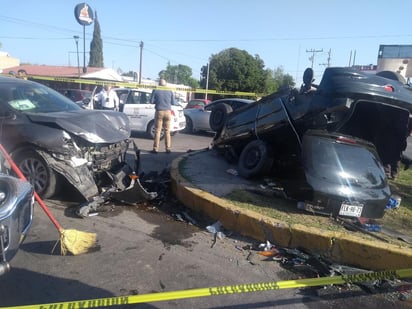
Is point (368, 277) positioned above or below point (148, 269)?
above

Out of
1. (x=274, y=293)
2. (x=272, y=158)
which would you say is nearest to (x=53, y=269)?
(x=274, y=293)

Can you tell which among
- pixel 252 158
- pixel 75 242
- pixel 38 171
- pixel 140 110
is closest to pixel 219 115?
pixel 252 158

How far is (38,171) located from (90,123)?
39.1 inches

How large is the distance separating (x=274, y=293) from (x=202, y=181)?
9.58 ft

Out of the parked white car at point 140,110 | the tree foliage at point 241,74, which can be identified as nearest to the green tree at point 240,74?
the tree foliage at point 241,74

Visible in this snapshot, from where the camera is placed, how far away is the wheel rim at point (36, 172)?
5.01 metres

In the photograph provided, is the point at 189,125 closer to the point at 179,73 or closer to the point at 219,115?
the point at 219,115

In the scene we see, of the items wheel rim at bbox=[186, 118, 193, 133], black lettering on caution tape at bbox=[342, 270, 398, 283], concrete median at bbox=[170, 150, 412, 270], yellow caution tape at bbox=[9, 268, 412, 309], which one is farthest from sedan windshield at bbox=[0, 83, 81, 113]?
wheel rim at bbox=[186, 118, 193, 133]

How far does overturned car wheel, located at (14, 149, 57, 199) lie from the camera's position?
16.3 ft

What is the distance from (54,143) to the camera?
4.94 metres

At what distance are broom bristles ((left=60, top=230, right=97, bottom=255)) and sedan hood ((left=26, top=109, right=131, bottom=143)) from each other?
182 cm

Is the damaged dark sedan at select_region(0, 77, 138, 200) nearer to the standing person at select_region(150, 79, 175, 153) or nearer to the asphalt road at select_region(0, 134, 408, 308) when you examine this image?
the asphalt road at select_region(0, 134, 408, 308)

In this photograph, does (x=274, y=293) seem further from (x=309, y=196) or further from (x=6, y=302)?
(x=6, y=302)

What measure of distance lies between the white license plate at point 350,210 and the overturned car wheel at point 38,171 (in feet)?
12.4
